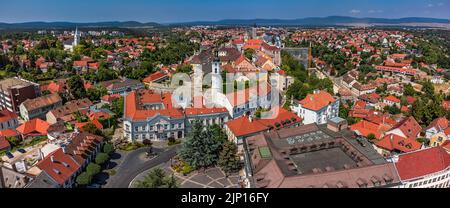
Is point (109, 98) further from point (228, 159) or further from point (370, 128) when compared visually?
point (370, 128)

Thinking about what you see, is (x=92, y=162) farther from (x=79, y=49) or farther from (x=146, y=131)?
(x=79, y=49)

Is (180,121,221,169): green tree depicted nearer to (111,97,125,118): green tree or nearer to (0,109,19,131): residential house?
(111,97,125,118): green tree

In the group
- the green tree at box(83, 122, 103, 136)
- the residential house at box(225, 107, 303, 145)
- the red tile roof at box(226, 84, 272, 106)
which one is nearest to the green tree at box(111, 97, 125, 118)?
the green tree at box(83, 122, 103, 136)

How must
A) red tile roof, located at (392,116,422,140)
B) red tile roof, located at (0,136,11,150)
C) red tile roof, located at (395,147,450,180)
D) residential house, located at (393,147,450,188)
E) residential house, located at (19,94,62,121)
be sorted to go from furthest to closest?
residential house, located at (19,94,62,121) → red tile roof, located at (392,116,422,140) → red tile roof, located at (0,136,11,150) → red tile roof, located at (395,147,450,180) → residential house, located at (393,147,450,188)

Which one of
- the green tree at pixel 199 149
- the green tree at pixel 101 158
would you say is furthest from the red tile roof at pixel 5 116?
the green tree at pixel 199 149
